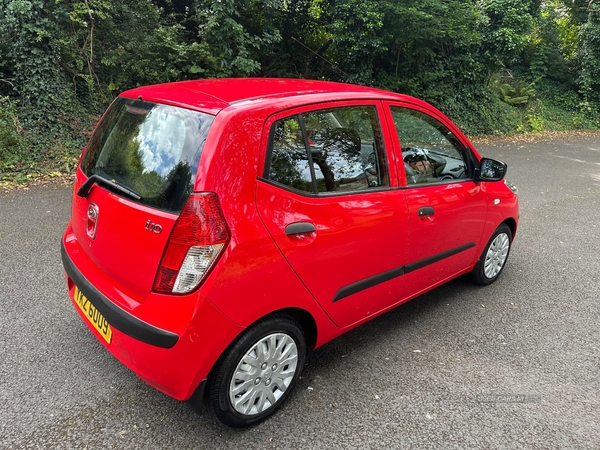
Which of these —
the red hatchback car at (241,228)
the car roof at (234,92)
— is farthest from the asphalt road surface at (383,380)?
the car roof at (234,92)

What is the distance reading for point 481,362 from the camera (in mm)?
2928

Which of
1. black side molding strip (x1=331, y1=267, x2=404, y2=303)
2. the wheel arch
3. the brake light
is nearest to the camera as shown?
the brake light

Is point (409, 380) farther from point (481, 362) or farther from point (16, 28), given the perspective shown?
point (16, 28)

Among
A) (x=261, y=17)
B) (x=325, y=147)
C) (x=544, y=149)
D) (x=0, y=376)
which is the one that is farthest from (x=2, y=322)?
(x=544, y=149)

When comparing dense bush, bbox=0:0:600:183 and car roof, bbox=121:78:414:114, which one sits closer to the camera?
car roof, bbox=121:78:414:114

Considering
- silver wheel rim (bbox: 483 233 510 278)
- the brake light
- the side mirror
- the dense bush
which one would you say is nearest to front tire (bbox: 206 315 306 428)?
the brake light

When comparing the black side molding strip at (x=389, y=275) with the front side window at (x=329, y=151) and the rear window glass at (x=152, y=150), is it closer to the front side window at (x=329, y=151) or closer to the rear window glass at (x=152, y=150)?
the front side window at (x=329, y=151)

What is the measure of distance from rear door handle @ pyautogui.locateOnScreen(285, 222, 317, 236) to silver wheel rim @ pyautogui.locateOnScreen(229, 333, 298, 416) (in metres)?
0.54

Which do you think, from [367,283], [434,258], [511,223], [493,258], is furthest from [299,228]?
[511,223]

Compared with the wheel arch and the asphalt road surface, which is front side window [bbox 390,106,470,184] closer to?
the wheel arch

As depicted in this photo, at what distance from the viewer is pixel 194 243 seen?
1.92 m

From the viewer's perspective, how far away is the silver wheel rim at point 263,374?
7.16 feet

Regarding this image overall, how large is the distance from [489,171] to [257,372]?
2.36 metres

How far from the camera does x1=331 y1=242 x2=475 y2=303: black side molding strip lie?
8.38 feet
